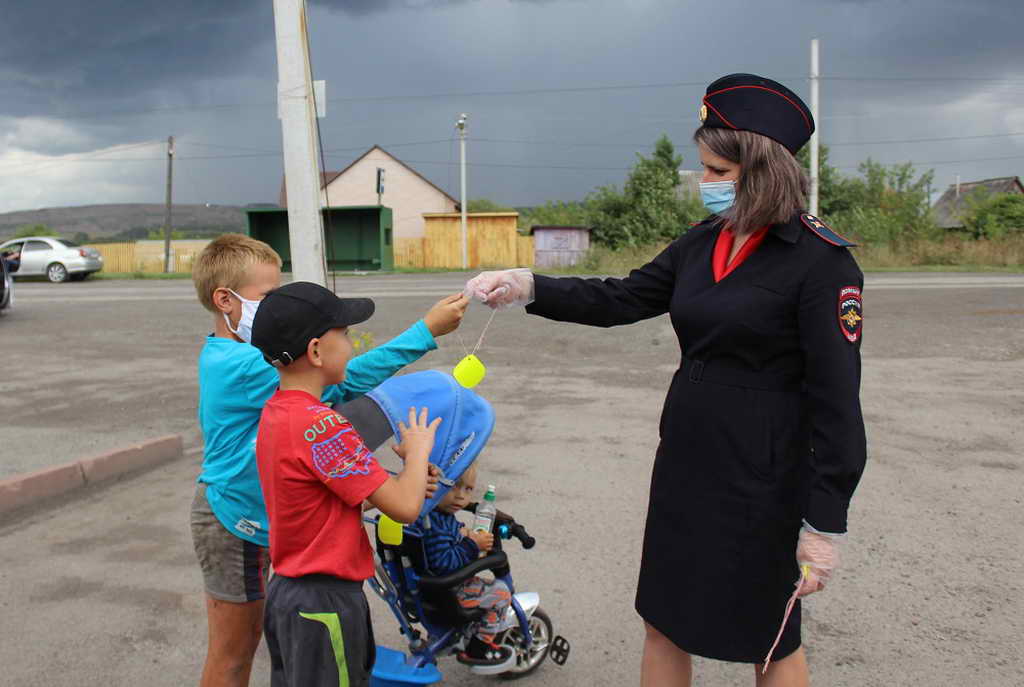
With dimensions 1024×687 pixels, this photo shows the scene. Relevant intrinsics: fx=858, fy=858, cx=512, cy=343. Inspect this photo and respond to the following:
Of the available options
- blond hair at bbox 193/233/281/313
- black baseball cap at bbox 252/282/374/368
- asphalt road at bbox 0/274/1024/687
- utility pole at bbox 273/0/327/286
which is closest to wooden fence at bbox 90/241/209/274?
asphalt road at bbox 0/274/1024/687

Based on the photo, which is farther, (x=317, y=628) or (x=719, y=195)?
(x=719, y=195)

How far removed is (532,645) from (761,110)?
7.26 ft

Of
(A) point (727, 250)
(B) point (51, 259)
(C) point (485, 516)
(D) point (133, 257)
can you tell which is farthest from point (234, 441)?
(D) point (133, 257)

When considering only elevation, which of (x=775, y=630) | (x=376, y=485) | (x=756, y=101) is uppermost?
(x=756, y=101)

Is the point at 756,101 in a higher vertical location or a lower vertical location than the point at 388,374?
higher

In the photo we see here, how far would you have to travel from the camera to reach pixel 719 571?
8.02 feet

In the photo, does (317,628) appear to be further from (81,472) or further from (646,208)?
(646,208)

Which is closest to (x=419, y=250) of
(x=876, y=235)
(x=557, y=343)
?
(x=876, y=235)

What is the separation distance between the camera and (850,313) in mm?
2271

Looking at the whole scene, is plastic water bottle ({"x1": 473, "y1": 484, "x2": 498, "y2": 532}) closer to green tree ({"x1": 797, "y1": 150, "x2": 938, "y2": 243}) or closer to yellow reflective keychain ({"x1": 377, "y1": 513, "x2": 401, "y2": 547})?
yellow reflective keychain ({"x1": 377, "y1": 513, "x2": 401, "y2": 547})

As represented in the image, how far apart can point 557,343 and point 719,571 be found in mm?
9304

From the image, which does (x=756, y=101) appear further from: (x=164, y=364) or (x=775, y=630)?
(x=164, y=364)

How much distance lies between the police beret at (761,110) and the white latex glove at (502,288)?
83 centimetres

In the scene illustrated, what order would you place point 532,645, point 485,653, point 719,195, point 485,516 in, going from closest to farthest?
1. point 719,195
2. point 485,516
3. point 485,653
4. point 532,645
